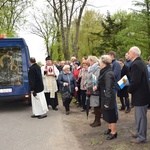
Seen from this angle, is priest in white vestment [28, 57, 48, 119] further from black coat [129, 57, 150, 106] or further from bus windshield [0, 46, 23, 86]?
black coat [129, 57, 150, 106]

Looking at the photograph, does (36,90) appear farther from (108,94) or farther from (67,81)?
(108,94)

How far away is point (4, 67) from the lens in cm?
1047

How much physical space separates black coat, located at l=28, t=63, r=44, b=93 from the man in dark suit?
13.4 ft

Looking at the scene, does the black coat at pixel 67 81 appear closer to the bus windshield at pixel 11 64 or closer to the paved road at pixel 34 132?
the paved road at pixel 34 132

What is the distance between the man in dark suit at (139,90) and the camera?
18.8 ft

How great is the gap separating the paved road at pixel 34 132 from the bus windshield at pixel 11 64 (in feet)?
4.04

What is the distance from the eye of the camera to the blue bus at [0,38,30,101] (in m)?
10.2

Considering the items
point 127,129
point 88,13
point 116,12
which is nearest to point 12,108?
point 127,129

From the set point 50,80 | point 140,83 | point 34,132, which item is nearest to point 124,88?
point 50,80

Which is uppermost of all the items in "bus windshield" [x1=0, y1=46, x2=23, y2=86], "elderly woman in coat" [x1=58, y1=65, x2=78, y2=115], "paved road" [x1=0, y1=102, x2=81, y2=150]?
"bus windshield" [x1=0, y1=46, x2=23, y2=86]

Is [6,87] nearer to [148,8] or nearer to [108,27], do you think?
[148,8]

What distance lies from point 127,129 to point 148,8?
31549 mm

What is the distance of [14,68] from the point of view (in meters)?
10.5

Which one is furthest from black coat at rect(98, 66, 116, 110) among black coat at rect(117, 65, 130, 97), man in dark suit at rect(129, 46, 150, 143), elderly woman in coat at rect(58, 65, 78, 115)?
elderly woman in coat at rect(58, 65, 78, 115)
